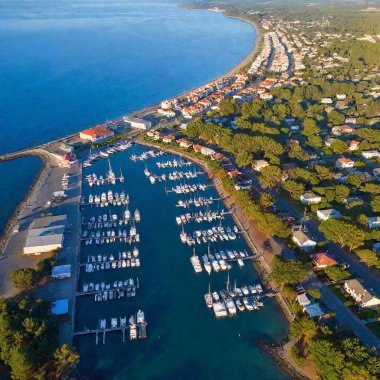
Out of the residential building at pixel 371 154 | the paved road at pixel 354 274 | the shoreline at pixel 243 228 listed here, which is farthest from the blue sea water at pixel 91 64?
the residential building at pixel 371 154

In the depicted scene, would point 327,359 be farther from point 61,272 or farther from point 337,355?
point 61,272

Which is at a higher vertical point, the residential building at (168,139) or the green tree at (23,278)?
the green tree at (23,278)

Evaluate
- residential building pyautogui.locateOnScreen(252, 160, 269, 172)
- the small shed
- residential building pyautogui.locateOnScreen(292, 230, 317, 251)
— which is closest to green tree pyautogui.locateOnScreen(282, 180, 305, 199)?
residential building pyautogui.locateOnScreen(252, 160, 269, 172)

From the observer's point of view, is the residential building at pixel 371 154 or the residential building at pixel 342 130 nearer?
the residential building at pixel 371 154

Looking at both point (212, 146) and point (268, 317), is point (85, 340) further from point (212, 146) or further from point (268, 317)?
point (212, 146)

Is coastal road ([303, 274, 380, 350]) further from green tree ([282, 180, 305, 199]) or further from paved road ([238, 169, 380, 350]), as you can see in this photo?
green tree ([282, 180, 305, 199])

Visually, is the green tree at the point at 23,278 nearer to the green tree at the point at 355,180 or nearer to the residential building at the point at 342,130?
the green tree at the point at 355,180
